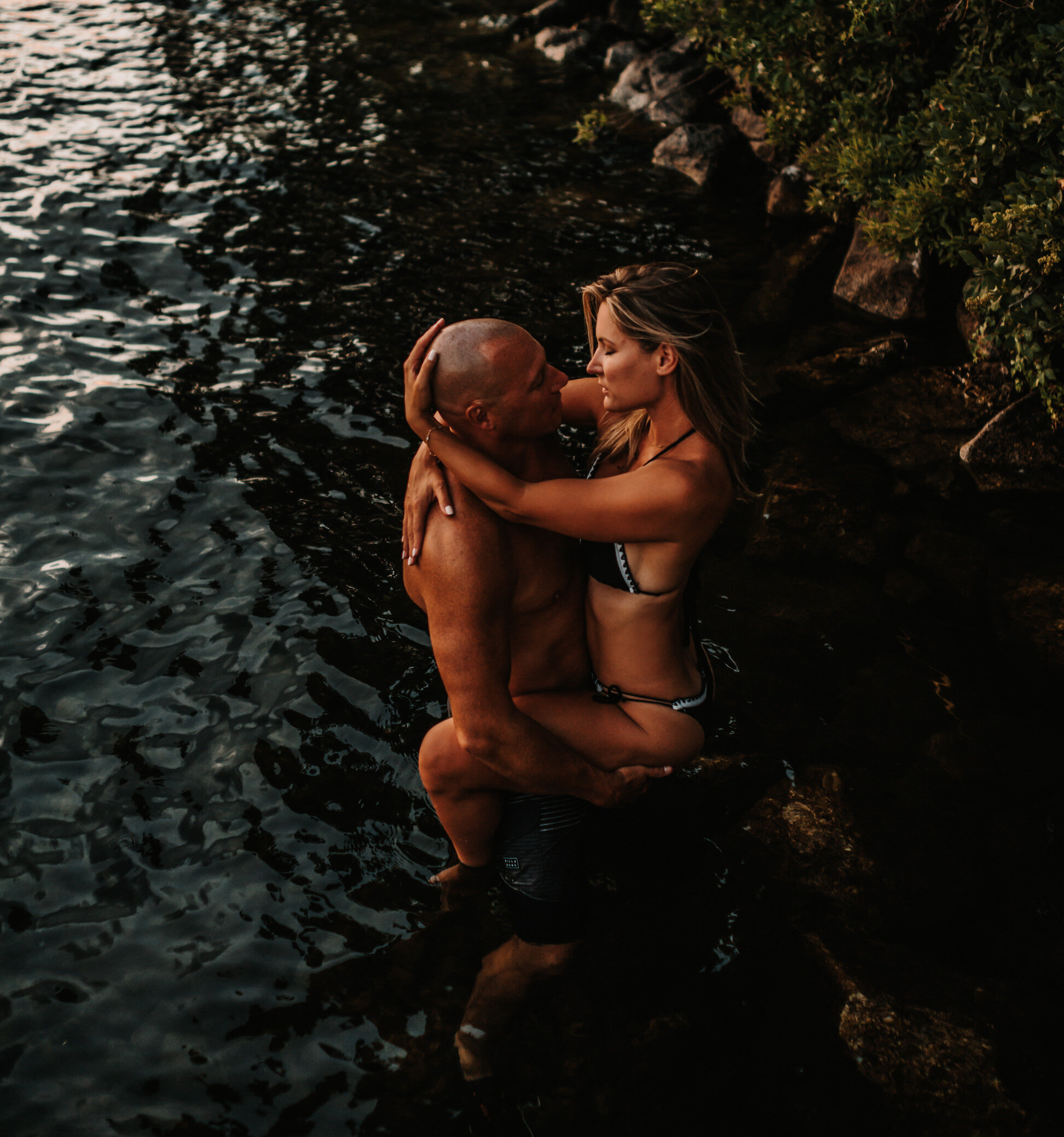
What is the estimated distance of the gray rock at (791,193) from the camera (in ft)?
39.9

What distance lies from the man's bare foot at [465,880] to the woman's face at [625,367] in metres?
2.39

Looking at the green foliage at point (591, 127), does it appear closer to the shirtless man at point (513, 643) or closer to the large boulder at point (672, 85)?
the large boulder at point (672, 85)

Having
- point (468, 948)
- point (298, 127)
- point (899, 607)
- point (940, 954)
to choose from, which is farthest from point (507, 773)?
point (298, 127)

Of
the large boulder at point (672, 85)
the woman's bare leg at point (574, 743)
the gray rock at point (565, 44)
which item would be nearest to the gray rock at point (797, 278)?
the large boulder at point (672, 85)

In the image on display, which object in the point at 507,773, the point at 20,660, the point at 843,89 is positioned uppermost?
the point at 843,89

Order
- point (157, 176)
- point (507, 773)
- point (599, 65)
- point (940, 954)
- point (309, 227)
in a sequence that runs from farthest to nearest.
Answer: point (599, 65)
point (157, 176)
point (309, 227)
point (940, 954)
point (507, 773)

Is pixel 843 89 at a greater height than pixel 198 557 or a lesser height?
greater

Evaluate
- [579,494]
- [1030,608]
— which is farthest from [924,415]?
→ [579,494]

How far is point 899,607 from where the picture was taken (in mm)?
6496

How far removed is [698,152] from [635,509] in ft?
38.1

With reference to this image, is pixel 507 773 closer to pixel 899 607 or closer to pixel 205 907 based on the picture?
pixel 205 907

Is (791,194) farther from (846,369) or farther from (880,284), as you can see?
(846,369)

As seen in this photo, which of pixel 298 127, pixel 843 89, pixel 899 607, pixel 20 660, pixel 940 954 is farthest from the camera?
pixel 298 127

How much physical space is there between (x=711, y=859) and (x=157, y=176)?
12369 millimetres
